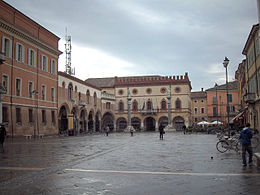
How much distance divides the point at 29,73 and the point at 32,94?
2557mm

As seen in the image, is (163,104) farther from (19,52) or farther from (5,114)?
(5,114)

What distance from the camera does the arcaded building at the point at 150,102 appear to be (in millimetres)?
68750

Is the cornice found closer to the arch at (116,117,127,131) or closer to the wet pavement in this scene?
the wet pavement

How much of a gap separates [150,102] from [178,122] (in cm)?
811

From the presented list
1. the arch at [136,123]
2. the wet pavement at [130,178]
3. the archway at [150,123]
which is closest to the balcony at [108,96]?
the arch at [136,123]

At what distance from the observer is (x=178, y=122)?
6931 cm

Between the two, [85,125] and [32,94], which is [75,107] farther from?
[32,94]

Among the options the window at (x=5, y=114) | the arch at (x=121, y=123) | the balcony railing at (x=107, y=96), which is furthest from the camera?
the arch at (x=121, y=123)

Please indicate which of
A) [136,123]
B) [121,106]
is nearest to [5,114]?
[121,106]

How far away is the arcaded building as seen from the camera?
226 feet

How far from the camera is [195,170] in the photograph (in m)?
9.66

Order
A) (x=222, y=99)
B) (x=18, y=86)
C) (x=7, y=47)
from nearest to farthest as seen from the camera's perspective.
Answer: (x=7, y=47) < (x=18, y=86) < (x=222, y=99)

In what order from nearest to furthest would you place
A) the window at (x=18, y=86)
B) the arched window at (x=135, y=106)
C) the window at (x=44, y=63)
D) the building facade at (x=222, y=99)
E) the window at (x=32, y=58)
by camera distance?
the window at (x=18, y=86) → the window at (x=32, y=58) → the window at (x=44, y=63) → the arched window at (x=135, y=106) → the building facade at (x=222, y=99)

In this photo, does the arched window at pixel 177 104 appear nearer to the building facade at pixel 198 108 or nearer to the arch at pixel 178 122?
the arch at pixel 178 122
